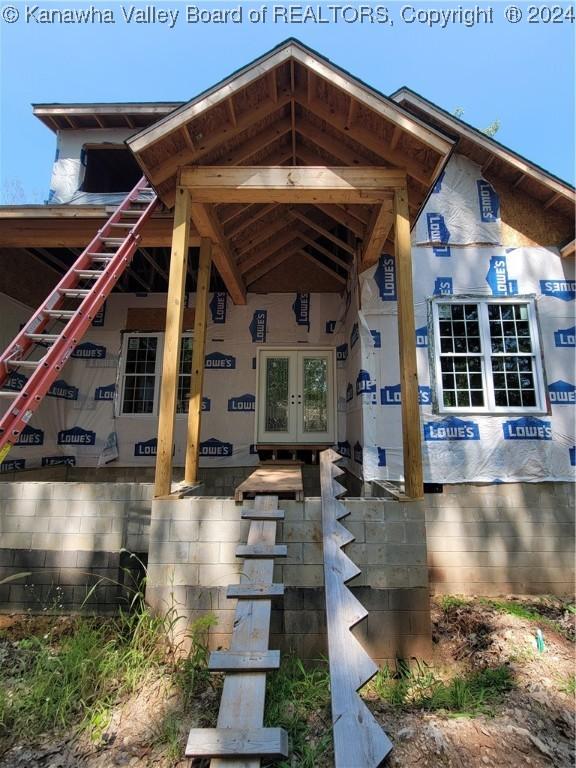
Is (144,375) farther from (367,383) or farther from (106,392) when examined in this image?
(367,383)

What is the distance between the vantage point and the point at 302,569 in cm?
304

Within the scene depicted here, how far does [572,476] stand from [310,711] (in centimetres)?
438

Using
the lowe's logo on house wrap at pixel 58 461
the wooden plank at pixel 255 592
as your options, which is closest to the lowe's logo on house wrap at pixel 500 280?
the wooden plank at pixel 255 592

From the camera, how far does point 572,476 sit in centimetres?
471

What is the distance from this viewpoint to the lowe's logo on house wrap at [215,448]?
6.52 metres

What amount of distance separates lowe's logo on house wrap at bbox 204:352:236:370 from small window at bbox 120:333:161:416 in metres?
1.00

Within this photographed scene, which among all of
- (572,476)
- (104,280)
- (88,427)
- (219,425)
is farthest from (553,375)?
(88,427)

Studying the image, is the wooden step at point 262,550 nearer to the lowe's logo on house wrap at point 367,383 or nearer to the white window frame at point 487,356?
the lowe's logo on house wrap at point 367,383

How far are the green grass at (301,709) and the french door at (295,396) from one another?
4.05 metres

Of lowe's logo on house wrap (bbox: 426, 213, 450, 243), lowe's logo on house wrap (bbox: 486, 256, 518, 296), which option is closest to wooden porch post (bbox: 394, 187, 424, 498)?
lowe's logo on house wrap (bbox: 426, 213, 450, 243)

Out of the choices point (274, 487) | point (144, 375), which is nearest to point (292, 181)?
point (274, 487)

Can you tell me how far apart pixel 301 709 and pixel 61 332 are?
12.4 feet

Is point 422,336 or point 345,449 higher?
point 422,336

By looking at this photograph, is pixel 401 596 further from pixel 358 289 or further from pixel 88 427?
pixel 88 427
